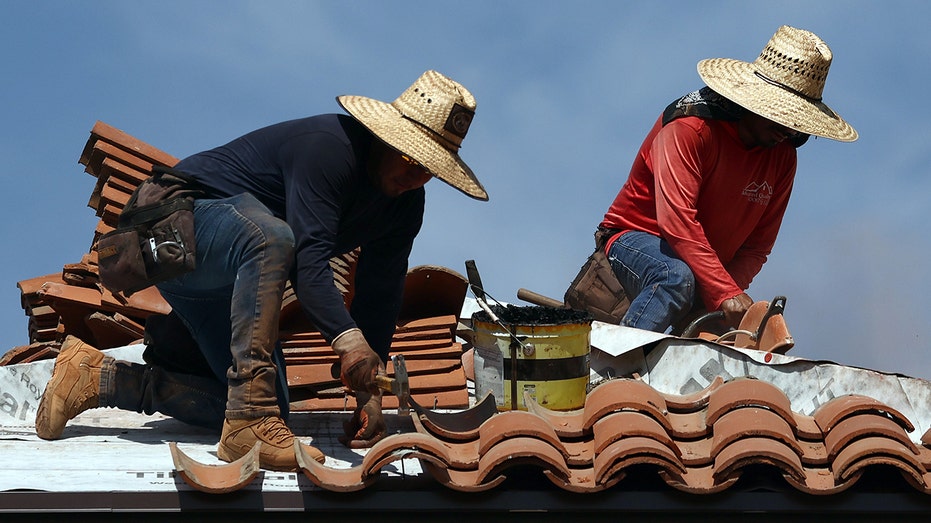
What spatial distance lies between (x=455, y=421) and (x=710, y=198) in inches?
106

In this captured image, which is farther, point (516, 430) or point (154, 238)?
point (154, 238)

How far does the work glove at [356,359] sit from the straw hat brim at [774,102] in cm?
301

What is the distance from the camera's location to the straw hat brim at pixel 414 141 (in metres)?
4.66

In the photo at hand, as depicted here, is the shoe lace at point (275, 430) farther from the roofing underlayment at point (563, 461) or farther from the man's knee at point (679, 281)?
the man's knee at point (679, 281)

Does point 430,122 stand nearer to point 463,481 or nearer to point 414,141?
point 414,141

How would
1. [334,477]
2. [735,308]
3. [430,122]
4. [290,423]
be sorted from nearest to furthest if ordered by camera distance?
[334,477] < [430,122] < [290,423] < [735,308]

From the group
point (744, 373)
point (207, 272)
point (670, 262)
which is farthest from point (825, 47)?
point (207, 272)

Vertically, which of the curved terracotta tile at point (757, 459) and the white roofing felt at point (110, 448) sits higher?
the white roofing felt at point (110, 448)

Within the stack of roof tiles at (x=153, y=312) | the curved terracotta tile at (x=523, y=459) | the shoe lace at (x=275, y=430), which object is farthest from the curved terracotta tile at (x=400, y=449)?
the stack of roof tiles at (x=153, y=312)

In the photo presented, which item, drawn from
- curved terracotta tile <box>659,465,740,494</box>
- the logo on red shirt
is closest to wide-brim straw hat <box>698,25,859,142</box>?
the logo on red shirt

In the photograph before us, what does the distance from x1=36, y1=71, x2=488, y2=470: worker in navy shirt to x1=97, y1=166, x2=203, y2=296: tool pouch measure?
0.21 ft

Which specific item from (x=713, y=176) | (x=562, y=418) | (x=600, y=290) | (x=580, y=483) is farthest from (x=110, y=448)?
(x=713, y=176)

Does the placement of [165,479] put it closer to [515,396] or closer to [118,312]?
[515,396]

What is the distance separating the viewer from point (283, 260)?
14.8 ft
